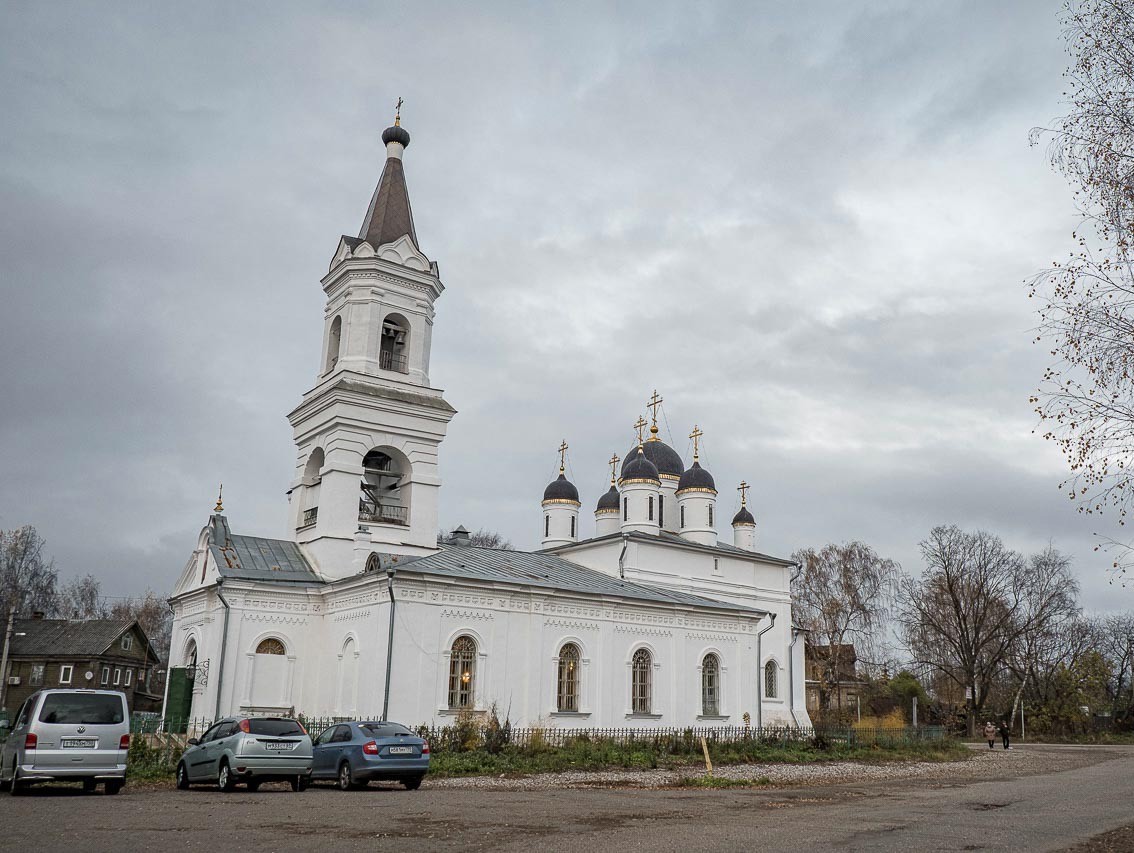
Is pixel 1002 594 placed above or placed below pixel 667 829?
above

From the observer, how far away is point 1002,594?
158ft

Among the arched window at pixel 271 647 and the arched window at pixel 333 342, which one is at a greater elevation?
the arched window at pixel 333 342

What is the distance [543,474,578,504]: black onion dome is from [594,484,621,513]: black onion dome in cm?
169

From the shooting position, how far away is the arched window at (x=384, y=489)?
2717 cm

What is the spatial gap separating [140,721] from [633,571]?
52.6 feet

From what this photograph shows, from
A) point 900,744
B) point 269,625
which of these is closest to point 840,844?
point 269,625

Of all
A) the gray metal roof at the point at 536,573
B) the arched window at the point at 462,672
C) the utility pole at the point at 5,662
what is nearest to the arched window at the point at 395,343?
the gray metal roof at the point at 536,573

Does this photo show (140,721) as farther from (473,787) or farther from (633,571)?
(633,571)

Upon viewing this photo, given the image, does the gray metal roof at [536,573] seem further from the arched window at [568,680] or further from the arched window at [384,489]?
the arched window at [384,489]

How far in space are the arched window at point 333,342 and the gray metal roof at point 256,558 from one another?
556cm

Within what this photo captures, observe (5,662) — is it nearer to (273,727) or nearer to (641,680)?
(641,680)

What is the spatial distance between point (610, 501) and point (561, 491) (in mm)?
2399

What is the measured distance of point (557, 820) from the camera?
11.3m

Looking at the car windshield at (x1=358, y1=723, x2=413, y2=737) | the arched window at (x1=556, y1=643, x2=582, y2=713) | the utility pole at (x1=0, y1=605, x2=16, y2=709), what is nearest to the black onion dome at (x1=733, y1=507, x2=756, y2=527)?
the arched window at (x1=556, y1=643, x2=582, y2=713)
